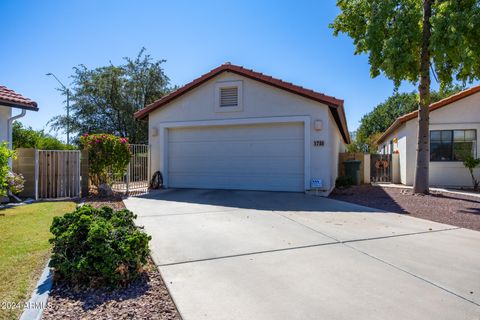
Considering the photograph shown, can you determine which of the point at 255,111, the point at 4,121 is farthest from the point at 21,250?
the point at 255,111

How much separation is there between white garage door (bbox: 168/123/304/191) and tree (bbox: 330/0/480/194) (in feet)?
12.3

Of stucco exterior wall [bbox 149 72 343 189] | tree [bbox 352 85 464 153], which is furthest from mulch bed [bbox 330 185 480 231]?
tree [bbox 352 85 464 153]

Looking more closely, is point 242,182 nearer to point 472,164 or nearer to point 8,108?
point 8,108

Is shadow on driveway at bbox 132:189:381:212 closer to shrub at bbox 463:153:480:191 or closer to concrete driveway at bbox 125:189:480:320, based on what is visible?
concrete driveway at bbox 125:189:480:320

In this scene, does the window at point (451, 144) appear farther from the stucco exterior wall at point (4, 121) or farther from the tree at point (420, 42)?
the stucco exterior wall at point (4, 121)

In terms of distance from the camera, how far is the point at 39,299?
2727 mm

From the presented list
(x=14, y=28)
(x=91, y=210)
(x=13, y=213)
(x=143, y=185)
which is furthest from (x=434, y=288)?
(x=14, y=28)

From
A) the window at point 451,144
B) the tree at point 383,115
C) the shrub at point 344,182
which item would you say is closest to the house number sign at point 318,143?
the shrub at point 344,182

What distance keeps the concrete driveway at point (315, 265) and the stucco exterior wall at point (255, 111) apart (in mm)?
3828

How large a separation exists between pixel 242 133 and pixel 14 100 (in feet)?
23.8

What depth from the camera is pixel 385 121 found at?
4288 centimetres

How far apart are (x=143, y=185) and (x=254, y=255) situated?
8778 mm

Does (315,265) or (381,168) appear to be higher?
(381,168)

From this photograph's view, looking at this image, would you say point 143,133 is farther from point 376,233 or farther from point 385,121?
point 385,121
